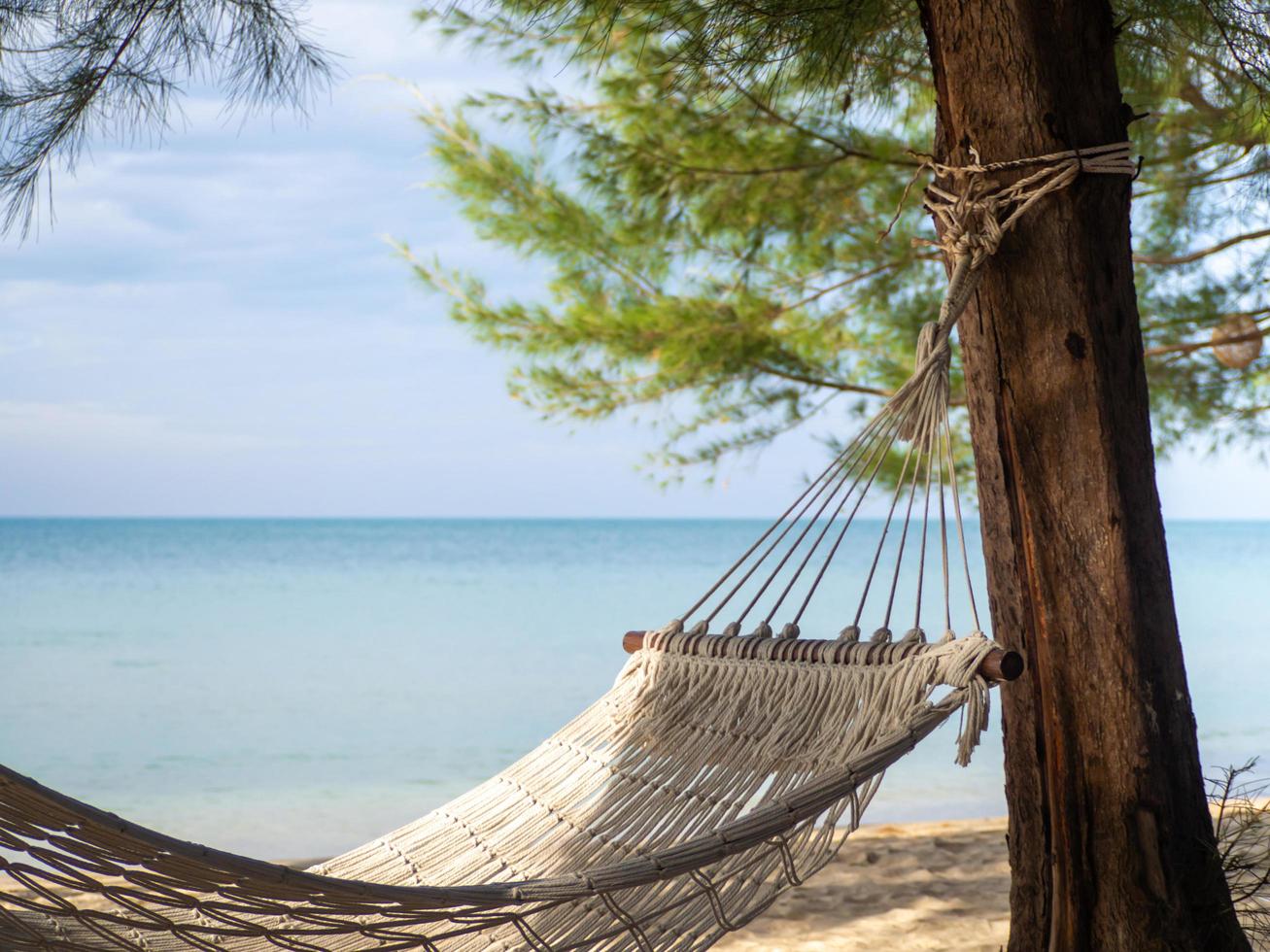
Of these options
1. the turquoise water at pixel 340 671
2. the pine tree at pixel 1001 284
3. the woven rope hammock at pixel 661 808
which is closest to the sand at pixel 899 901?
the pine tree at pixel 1001 284

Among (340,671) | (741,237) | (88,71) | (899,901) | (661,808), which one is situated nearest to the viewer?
(661,808)

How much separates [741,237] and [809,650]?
7.37ft

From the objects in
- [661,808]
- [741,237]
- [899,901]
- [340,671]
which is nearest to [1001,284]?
[661,808]

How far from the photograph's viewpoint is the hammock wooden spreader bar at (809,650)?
1.22 m

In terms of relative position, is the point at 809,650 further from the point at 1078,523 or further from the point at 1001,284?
the point at 1001,284

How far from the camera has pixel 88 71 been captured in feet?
7.00

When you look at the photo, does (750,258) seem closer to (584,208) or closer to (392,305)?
(584,208)

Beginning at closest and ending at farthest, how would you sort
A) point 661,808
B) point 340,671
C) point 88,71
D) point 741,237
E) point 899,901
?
point 661,808, point 88,71, point 899,901, point 741,237, point 340,671

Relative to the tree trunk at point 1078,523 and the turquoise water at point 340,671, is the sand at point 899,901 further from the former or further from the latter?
the turquoise water at point 340,671

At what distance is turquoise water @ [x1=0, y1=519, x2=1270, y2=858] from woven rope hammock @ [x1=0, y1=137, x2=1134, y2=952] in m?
2.56

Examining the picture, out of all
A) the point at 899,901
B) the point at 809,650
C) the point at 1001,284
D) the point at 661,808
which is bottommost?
the point at 899,901

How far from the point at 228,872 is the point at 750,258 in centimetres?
290

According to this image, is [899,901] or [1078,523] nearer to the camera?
[1078,523]

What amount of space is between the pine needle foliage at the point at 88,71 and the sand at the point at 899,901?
6.14 ft
